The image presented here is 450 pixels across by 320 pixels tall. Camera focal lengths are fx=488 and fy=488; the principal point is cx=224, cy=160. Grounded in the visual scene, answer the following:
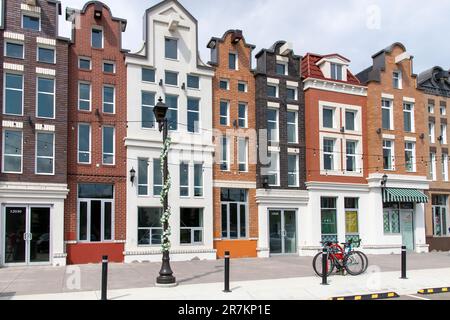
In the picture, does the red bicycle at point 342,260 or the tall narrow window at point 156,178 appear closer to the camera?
the red bicycle at point 342,260

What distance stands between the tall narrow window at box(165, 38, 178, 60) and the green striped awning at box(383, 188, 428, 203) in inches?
533

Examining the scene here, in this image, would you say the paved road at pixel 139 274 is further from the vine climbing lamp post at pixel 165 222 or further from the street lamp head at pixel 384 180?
the street lamp head at pixel 384 180

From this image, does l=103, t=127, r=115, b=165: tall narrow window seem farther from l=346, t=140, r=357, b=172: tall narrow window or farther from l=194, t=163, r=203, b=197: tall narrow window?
l=346, t=140, r=357, b=172: tall narrow window

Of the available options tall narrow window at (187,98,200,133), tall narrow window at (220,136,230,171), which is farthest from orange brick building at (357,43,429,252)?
tall narrow window at (187,98,200,133)

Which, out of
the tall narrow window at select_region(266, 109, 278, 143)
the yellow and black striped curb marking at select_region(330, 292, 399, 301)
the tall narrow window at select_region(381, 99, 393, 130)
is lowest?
the yellow and black striped curb marking at select_region(330, 292, 399, 301)

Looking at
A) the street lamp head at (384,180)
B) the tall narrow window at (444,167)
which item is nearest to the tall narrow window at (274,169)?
the street lamp head at (384,180)

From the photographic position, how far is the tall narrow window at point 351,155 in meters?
27.0

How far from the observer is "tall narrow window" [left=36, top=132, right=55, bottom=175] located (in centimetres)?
2025

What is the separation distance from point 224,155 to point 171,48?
5.78m

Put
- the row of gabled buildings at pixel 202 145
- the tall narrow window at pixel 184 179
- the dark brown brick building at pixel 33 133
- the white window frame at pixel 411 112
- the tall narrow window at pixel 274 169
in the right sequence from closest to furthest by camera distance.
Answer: the dark brown brick building at pixel 33 133 < the row of gabled buildings at pixel 202 145 < the tall narrow window at pixel 184 179 < the tall narrow window at pixel 274 169 < the white window frame at pixel 411 112

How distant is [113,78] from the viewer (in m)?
22.0

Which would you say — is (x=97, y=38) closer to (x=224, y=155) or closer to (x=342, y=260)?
(x=224, y=155)

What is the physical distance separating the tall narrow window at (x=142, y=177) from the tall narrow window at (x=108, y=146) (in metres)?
1.25

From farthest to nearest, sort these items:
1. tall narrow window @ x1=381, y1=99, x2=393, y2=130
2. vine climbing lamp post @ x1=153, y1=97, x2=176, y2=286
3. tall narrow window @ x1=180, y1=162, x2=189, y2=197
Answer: tall narrow window @ x1=381, y1=99, x2=393, y2=130
tall narrow window @ x1=180, y1=162, x2=189, y2=197
vine climbing lamp post @ x1=153, y1=97, x2=176, y2=286
